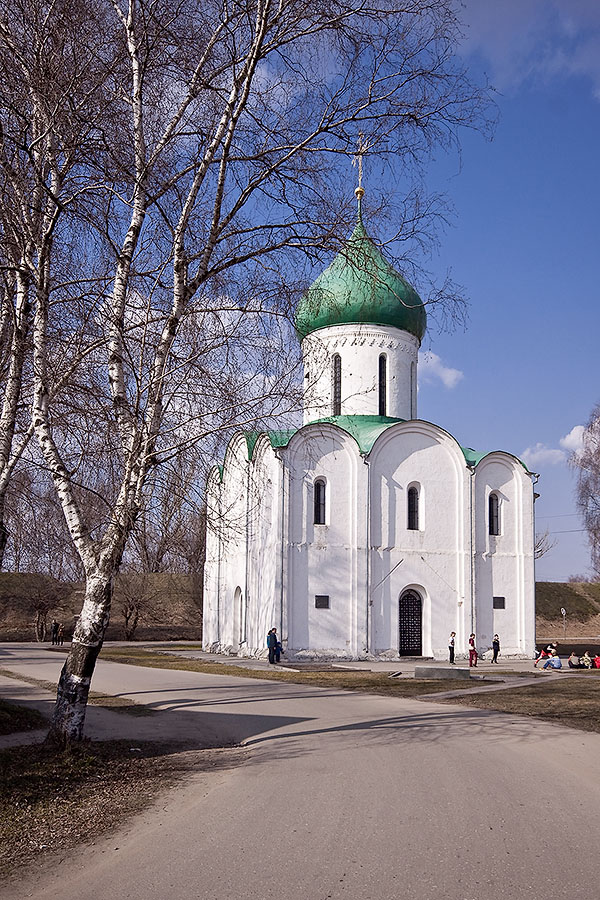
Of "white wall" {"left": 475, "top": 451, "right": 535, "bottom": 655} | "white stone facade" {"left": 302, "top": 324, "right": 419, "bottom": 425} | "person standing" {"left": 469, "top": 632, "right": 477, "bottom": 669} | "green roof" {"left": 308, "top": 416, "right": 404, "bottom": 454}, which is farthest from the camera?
"white stone facade" {"left": 302, "top": 324, "right": 419, "bottom": 425}

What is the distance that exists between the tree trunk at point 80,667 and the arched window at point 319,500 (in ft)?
67.8

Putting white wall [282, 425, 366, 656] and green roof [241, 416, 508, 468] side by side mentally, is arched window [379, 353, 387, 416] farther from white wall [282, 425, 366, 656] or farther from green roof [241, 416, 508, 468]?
white wall [282, 425, 366, 656]

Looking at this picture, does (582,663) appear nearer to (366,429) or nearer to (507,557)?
(507,557)

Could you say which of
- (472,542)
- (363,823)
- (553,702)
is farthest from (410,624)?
(363,823)

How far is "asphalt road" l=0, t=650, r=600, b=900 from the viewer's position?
16.9 ft

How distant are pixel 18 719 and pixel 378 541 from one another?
19448 mm

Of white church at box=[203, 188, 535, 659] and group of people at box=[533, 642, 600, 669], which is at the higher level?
white church at box=[203, 188, 535, 659]

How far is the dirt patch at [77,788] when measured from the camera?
A: 6.05m

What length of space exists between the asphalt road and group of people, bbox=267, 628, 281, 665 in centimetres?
1482

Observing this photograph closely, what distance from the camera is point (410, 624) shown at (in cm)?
3039

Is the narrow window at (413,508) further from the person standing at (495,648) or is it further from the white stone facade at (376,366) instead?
the person standing at (495,648)

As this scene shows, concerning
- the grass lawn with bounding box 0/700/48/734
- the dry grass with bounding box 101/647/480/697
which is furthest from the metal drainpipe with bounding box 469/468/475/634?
the grass lawn with bounding box 0/700/48/734

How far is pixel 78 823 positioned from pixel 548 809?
3.92 meters

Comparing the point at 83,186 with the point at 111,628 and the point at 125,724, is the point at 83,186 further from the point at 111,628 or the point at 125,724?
the point at 111,628
